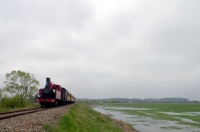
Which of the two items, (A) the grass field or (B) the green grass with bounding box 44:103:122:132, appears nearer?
(B) the green grass with bounding box 44:103:122:132

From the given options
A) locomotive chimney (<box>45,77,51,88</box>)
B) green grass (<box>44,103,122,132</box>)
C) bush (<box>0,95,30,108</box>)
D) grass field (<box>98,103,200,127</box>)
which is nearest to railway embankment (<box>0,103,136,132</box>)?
green grass (<box>44,103,122,132</box>)

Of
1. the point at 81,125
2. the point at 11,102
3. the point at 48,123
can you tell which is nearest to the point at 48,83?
the point at 11,102

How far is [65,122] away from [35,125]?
10.6ft

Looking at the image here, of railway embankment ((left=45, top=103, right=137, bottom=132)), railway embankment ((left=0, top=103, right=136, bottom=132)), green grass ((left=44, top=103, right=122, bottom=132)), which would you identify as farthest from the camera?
railway embankment ((left=45, top=103, right=137, bottom=132))

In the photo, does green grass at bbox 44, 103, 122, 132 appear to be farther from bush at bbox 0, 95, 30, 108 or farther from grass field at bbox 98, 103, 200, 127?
grass field at bbox 98, 103, 200, 127

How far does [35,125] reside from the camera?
11.0 metres

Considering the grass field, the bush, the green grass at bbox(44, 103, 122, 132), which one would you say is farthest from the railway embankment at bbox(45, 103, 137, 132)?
the grass field

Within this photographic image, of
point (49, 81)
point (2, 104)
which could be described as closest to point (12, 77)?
point (2, 104)

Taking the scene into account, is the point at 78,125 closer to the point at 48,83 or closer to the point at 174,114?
the point at 48,83

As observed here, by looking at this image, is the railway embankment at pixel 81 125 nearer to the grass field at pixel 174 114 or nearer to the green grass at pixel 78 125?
the green grass at pixel 78 125

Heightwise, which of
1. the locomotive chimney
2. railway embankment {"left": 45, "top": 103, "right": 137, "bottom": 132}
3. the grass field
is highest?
the locomotive chimney

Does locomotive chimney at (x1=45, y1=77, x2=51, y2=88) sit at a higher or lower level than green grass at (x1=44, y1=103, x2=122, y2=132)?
higher

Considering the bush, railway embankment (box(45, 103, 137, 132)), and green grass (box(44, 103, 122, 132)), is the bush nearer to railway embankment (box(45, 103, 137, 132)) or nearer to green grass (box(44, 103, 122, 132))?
railway embankment (box(45, 103, 137, 132))

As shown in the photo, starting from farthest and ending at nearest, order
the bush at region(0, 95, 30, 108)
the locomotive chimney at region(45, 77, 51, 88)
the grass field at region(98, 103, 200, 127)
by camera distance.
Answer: the grass field at region(98, 103, 200, 127) → the bush at region(0, 95, 30, 108) → the locomotive chimney at region(45, 77, 51, 88)
